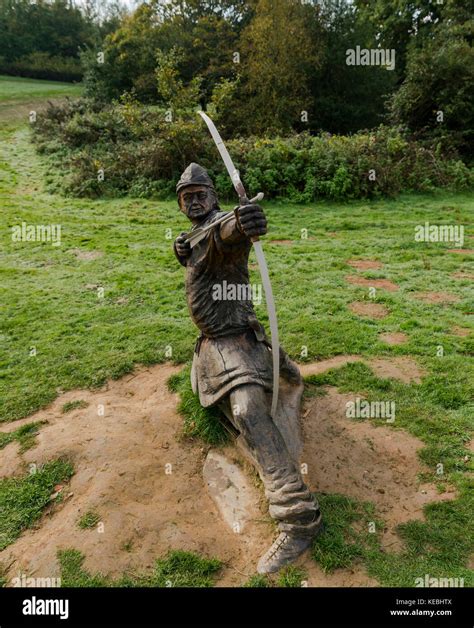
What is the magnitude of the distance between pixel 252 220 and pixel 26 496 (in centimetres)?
353

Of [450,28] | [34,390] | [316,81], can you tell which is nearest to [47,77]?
[316,81]

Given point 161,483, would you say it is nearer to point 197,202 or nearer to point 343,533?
point 343,533

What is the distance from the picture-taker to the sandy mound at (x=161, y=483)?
425cm

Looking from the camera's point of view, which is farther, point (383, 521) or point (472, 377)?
point (472, 377)

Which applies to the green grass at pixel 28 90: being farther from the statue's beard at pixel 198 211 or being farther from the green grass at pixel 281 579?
the green grass at pixel 281 579

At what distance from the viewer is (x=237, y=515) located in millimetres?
4602

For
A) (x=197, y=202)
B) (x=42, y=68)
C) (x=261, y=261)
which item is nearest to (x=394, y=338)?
(x=197, y=202)

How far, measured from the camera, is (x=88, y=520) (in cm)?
449

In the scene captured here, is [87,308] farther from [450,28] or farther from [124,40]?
[124,40]

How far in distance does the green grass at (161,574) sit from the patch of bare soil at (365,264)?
25.4 feet

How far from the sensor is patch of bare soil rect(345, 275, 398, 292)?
377 inches

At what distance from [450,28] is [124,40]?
15.9 metres
